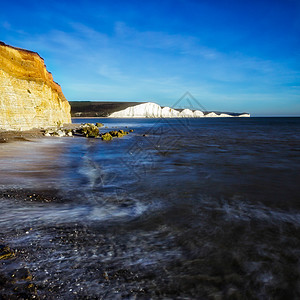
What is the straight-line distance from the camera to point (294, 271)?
9.11 feet

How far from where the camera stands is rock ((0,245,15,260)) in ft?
9.20

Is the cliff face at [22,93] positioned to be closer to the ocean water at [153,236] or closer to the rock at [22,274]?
the ocean water at [153,236]

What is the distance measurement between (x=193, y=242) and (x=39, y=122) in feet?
99.9

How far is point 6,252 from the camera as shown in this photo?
2896 mm

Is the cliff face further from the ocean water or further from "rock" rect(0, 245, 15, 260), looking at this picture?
"rock" rect(0, 245, 15, 260)

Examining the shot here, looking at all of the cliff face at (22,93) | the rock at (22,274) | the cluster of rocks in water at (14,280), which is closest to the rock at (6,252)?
the cluster of rocks in water at (14,280)

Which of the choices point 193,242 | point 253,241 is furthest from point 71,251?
point 253,241

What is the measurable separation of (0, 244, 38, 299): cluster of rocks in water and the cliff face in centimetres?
2139

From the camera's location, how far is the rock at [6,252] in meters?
2.80

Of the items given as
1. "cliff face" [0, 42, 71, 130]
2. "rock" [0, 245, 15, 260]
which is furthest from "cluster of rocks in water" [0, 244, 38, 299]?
"cliff face" [0, 42, 71, 130]

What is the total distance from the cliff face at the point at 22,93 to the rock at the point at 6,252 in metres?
21.0

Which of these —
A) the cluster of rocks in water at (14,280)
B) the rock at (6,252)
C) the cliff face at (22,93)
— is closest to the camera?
the cluster of rocks in water at (14,280)

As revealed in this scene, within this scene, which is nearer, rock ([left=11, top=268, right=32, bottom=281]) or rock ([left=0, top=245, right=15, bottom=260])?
rock ([left=11, top=268, right=32, bottom=281])

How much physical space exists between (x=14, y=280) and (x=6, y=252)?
0.64 meters
